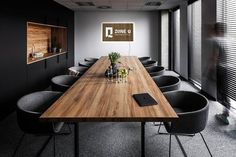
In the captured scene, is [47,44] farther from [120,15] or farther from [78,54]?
[120,15]

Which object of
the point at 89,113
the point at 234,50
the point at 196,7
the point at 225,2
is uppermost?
the point at 196,7

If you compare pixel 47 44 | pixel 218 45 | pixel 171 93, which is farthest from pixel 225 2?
pixel 47 44

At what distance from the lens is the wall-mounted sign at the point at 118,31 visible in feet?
33.0

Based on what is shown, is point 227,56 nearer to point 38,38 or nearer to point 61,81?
point 61,81

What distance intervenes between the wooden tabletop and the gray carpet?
0.75 meters

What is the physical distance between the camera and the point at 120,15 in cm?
999

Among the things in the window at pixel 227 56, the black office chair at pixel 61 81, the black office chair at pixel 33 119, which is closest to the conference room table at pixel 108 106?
the black office chair at pixel 33 119

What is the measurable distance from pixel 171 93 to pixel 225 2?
269 cm

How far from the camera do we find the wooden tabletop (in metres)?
1.94

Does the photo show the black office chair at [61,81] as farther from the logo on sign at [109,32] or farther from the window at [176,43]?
the logo on sign at [109,32]

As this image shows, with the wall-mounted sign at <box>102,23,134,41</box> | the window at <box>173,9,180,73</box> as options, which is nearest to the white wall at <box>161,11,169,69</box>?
the window at <box>173,9,180,73</box>

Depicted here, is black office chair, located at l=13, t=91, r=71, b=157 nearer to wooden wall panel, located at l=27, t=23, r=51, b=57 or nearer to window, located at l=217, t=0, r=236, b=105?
window, located at l=217, t=0, r=236, b=105

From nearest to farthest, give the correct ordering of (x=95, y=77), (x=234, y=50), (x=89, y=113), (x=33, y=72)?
(x=89, y=113) → (x=95, y=77) → (x=234, y=50) → (x=33, y=72)

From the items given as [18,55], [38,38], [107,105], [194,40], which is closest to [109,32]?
[38,38]
